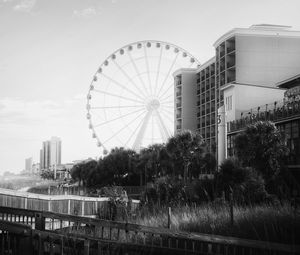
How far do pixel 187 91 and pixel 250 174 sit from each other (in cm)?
7333

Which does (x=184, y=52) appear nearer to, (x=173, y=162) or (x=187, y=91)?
(x=173, y=162)

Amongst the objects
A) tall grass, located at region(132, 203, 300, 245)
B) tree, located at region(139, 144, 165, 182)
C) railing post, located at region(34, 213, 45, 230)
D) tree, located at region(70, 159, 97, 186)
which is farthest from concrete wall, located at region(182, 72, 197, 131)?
railing post, located at region(34, 213, 45, 230)

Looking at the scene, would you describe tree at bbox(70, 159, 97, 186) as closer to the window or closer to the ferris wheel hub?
the ferris wheel hub

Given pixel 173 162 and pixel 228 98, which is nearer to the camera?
pixel 173 162

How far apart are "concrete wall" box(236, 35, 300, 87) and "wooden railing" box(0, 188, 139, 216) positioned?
51.0 meters

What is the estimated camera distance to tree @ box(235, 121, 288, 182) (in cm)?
3161

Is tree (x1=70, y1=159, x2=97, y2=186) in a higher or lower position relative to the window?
lower

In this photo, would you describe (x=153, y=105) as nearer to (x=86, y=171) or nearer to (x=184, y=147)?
(x=184, y=147)

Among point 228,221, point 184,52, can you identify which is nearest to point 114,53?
point 184,52

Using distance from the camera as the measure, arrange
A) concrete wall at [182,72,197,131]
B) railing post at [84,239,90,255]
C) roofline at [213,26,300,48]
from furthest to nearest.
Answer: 1. concrete wall at [182,72,197,131]
2. roofline at [213,26,300,48]
3. railing post at [84,239,90,255]

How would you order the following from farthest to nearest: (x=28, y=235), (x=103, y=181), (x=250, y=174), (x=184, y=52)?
(x=103, y=181)
(x=184, y=52)
(x=250, y=174)
(x=28, y=235)

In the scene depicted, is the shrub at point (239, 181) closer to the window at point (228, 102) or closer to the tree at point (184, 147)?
the tree at point (184, 147)

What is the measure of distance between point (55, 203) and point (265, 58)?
2233 inches

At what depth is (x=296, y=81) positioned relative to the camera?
49.9 m
